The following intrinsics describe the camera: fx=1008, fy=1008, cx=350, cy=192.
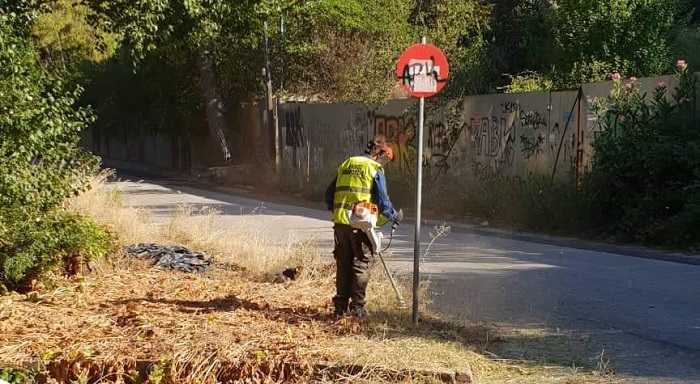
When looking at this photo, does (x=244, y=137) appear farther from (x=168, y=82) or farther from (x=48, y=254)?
(x=48, y=254)

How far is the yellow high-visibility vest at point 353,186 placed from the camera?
8.20 meters

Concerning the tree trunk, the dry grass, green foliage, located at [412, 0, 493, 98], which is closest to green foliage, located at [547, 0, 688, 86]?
green foliage, located at [412, 0, 493, 98]

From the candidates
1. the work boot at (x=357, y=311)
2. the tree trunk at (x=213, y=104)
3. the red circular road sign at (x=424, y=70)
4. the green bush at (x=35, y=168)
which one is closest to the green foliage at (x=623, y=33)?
the tree trunk at (x=213, y=104)

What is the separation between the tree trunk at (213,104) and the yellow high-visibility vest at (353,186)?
25636 millimetres

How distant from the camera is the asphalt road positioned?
7734 mm

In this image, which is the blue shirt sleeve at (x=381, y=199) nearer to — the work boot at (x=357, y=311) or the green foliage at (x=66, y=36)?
the work boot at (x=357, y=311)

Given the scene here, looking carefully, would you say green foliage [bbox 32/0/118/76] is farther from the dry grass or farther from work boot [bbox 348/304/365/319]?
work boot [bbox 348/304/365/319]

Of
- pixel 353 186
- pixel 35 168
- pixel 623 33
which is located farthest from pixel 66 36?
pixel 353 186

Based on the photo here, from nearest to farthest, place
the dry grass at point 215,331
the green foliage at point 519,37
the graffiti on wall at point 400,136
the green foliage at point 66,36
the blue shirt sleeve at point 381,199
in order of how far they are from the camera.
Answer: the dry grass at point 215,331, the blue shirt sleeve at point 381,199, the green foliage at point 66,36, the graffiti on wall at point 400,136, the green foliage at point 519,37

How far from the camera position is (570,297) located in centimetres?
1018

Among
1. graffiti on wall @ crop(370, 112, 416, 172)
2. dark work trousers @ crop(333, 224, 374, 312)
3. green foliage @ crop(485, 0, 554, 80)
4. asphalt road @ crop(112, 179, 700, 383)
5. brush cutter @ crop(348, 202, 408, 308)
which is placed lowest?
asphalt road @ crop(112, 179, 700, 383)

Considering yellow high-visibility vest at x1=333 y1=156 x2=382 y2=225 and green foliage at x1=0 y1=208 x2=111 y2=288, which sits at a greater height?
yellow high-visibility vest at x1=333 y1=156 x2=382 y2=225

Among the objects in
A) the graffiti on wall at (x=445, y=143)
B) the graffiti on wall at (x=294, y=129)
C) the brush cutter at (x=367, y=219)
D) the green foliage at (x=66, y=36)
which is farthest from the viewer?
the graffiti on wall at (x=294, y=129)

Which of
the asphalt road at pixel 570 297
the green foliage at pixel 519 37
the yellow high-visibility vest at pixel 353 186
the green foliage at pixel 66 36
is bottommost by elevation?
the asphalt road at pixel 570 297
